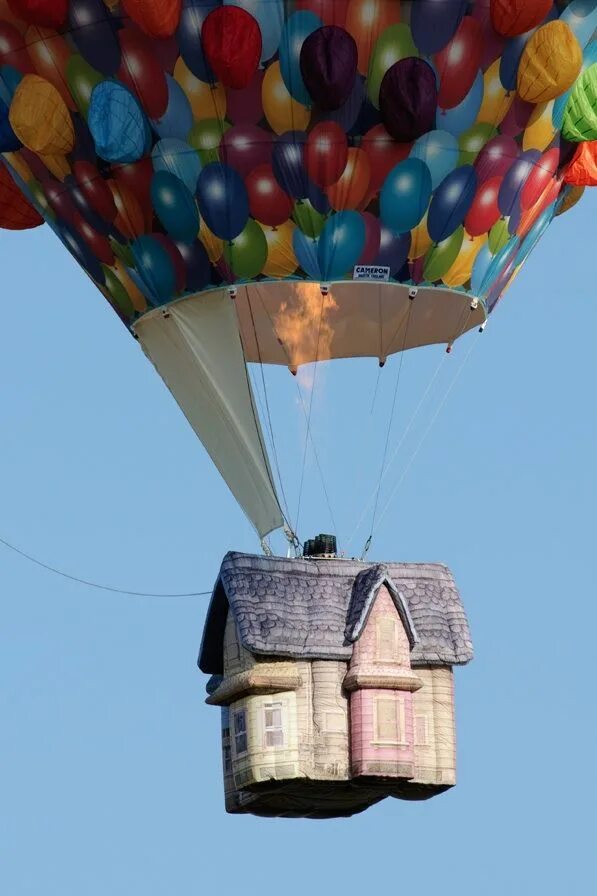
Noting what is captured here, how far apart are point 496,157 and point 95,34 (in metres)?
3.69

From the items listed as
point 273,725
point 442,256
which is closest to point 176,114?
point 442,256

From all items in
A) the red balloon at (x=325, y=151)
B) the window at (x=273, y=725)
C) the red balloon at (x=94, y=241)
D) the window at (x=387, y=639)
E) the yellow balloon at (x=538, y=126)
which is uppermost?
the yellow balloon at (x=538, y=126)

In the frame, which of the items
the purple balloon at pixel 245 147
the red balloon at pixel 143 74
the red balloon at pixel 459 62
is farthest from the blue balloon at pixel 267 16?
the red balloon at pixel 459 62

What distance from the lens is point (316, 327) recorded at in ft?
113

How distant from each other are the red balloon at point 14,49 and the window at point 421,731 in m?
6.62

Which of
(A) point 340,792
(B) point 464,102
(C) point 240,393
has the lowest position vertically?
(A) point 340,792

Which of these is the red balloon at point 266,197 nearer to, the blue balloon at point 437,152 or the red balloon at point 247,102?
the red balloon at point 247,102

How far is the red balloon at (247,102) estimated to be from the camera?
1288 inches

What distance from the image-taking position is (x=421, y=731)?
32.7 m

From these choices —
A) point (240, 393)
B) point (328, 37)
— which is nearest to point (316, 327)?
point (240, 393)

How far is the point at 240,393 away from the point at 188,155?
89.5 inches

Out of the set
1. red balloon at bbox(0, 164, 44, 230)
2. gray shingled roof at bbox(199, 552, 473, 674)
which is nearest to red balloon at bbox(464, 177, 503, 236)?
gray shingled roof at bbox(199, 552, 473, 674)

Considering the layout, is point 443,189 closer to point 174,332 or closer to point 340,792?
point 174,332

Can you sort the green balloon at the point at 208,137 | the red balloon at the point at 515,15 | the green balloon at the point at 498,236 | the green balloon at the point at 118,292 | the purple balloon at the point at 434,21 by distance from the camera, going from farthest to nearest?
1. the green balloon at the point at 118,292
2. the green balloon at the point at 498,236
3. the green balloon at the point at 208,137
4. the red balloon at the point at 515,15
5. the purple balloon at the point at 434,21
